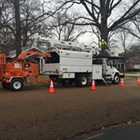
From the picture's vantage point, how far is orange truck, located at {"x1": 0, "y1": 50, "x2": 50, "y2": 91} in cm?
1527

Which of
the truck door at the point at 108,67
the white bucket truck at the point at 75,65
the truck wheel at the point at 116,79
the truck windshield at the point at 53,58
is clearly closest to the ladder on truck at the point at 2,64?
the white bucket truck at the point at 75,65

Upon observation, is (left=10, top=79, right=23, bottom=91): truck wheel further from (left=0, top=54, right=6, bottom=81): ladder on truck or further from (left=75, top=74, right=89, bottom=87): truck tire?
(left=75, top=74, right=89, bottom=87): truck tire

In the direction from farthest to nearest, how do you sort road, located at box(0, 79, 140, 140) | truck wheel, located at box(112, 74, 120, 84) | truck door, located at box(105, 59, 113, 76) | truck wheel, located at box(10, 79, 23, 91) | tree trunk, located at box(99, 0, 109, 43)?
tree trunk, located at box(99, 0, 109, 43), truck wheel, located at box(112, 74, 120, 84), truck door, located at box(105, 59, 113, 76), truck wheel, located at box(10, 79, 23, 91), road, located at box(0, 79, 140, 140)

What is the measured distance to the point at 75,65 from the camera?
1780cm

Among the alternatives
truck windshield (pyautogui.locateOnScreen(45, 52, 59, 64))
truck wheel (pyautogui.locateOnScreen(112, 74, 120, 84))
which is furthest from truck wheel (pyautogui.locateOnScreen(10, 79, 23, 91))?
truck wheel (pyautogui.locateOnScreen(112, 74, 120, 84))

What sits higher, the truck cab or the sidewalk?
the truck cab

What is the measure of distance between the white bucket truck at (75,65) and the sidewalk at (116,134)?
10244 mm

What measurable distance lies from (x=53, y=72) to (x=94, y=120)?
991cm

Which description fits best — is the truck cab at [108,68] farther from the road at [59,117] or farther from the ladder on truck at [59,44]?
the road at [59,117]

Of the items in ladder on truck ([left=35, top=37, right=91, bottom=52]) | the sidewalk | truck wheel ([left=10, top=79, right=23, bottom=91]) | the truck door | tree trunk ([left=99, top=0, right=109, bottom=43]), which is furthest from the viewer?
tree trunk ([left=99, top=0, right=109, bottom=43])

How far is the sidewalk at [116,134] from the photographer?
20.5 ft

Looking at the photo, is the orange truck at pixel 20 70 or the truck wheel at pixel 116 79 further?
the truck wheel at pixel 116 79

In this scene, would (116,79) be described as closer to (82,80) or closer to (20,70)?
(82,80)

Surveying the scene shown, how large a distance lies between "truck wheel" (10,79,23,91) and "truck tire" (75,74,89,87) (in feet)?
14.7
